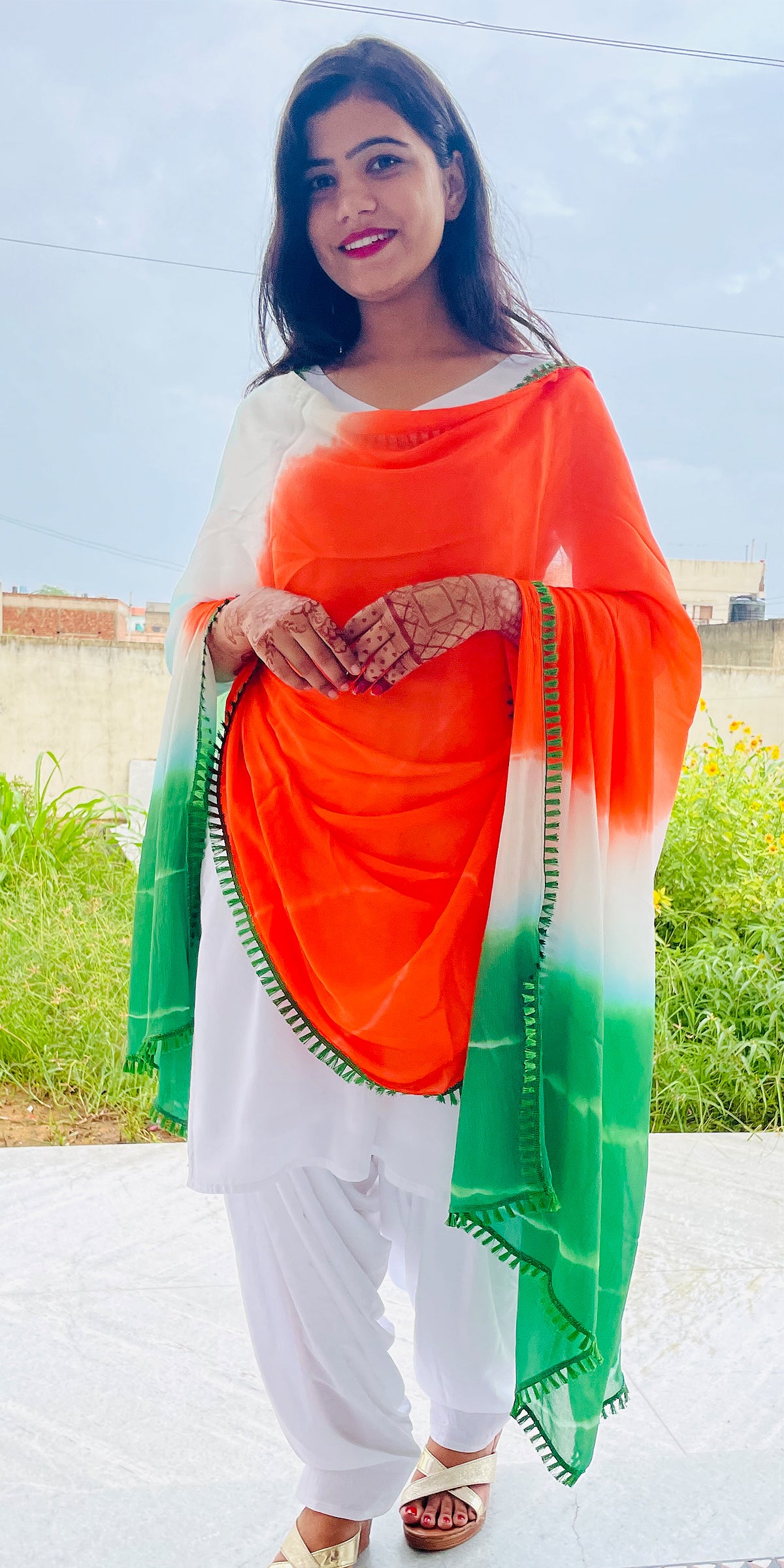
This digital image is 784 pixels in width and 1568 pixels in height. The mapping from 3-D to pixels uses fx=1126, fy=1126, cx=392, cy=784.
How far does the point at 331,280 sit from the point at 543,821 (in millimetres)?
676

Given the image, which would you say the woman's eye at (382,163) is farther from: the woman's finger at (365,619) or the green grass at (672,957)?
the green grass at (672,957)

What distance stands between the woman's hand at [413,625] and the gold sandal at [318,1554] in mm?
944

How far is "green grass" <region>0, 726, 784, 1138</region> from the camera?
2.73 m

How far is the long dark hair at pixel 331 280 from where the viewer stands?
1134mm

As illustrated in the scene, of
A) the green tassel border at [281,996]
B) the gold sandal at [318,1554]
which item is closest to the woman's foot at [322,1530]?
the gold sandal at [318,1554]

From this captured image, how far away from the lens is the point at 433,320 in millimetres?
1233

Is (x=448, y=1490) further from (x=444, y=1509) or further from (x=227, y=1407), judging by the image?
(x=227, y=1407)

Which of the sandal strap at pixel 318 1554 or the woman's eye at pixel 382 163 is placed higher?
the woman's eye at pixel 382 163

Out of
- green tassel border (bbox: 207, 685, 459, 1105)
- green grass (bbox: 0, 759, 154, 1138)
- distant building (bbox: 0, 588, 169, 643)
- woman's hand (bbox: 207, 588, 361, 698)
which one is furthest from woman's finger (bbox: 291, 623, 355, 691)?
distant building (bbox: 0, 588, 169, 643)

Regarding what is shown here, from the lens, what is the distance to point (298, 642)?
1077 mm

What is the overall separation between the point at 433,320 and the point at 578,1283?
1.02m

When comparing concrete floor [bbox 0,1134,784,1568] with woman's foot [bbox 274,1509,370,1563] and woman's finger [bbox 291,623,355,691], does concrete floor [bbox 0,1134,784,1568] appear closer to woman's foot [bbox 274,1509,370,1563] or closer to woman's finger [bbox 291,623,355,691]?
woman's foot [bbox 274,1509,370,1563]

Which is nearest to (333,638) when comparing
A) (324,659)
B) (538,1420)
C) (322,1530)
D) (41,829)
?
(324,659)

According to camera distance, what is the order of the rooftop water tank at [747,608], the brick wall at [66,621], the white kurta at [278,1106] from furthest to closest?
the brick wall at [66,621]
the rooftop water tank at [747,608]
the white kurta at [278,1106]
